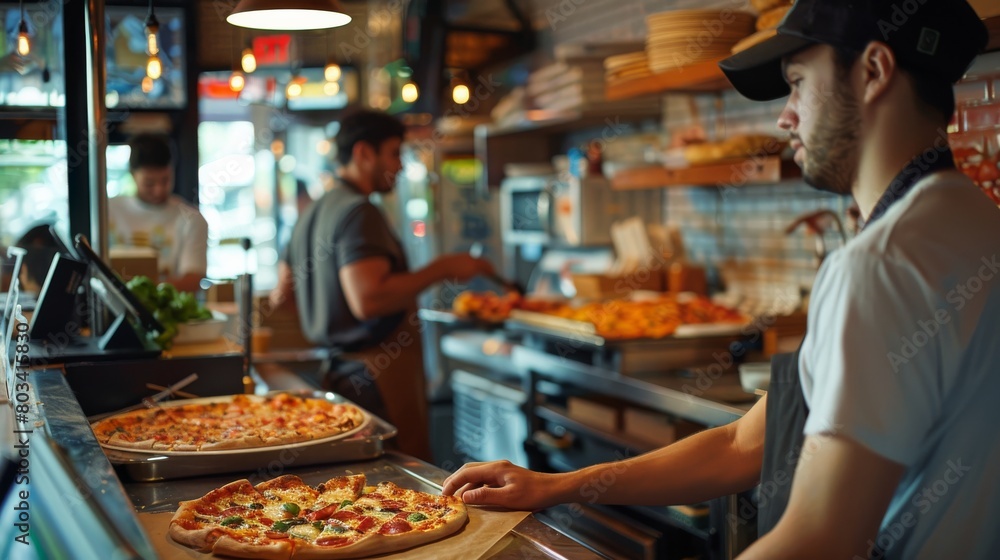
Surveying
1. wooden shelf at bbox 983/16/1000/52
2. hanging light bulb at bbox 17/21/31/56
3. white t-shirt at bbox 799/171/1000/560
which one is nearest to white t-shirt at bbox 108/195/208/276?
hanging light bulb at bbox 17/21/31/56

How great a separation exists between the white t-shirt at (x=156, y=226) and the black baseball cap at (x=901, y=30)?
10.2ft

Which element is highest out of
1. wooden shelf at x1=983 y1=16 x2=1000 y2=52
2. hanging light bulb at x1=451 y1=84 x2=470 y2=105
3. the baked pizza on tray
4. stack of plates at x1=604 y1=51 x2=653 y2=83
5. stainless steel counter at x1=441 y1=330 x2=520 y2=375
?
stack of plates at x1=604 y1=51 x2=653 y2=83

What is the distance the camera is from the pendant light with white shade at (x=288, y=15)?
8.63 feet

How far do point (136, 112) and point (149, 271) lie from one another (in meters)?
4.60

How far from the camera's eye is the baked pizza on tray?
2.23 metres

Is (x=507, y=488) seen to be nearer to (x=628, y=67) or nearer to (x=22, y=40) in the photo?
(x=22, y=40)

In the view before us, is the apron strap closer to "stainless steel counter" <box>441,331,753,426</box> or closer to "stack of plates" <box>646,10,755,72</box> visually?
"stainless steel counter" <box>441,331,753,426</box>

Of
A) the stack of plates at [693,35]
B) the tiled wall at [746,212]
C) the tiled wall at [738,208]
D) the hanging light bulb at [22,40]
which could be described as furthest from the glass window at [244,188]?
the hanging light bulb at [22,40]

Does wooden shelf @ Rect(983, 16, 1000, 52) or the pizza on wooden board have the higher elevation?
wooden shelf @ Rect(983, 16, 1000, 52)

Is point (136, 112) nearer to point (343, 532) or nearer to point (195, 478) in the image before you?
point (195, 478)

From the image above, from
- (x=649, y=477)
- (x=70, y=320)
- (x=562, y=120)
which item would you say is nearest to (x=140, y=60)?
(x=562, y=120)

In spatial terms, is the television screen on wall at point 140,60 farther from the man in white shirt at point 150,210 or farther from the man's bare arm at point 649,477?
the man's bare arm at point 649,477

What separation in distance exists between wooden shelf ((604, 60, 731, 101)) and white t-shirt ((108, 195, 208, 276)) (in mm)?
2054

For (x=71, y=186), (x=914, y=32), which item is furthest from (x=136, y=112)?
(x=914, y=32)
